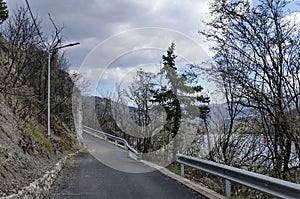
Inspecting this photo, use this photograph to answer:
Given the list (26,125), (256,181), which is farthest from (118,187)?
(26,125)

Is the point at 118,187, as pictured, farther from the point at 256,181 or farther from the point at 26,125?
the point at 26,125

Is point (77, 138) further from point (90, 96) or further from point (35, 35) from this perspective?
point (35, 35)

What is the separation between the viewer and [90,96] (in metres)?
46.8

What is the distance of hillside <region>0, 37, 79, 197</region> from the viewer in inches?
362

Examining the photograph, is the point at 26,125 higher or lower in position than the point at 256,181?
higher

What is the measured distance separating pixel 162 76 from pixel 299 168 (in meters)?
15.5

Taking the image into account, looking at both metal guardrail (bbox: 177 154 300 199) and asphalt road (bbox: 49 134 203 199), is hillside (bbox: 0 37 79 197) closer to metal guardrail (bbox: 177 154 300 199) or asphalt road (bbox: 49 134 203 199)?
asphalt road (bbox: 49 134 203 199)

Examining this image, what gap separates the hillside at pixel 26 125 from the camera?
9.20 metres

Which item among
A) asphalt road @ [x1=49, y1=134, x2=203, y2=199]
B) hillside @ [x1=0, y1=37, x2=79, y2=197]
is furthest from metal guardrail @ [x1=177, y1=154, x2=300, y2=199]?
hillside @ [x1=0, y1=37, x2=79, y2=197]

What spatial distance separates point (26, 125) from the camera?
63.0 feet

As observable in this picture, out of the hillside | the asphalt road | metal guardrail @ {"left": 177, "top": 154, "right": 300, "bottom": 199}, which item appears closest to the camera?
metal guardrail @ {"left": 177, "top": 154, "right": 300, "bottom": 199}

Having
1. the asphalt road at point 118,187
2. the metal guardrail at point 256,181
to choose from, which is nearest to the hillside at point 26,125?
the asphalt road at point 118,187

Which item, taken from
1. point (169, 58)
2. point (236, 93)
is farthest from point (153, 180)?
point (169, 58)

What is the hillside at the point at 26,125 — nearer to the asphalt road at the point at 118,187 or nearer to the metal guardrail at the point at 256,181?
the asphalt road at the point at 118,187
